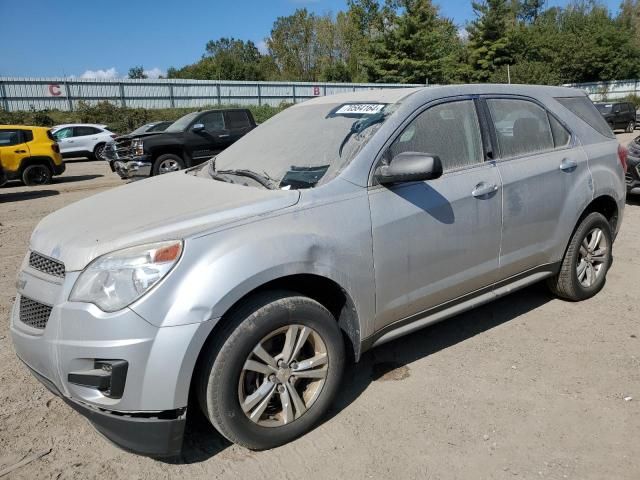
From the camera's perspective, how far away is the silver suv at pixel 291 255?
7.85ft

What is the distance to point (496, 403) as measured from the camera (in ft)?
10.4

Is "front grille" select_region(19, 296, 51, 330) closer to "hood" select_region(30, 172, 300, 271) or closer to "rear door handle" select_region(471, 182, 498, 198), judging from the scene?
"hood" select_region(30, 172, 300, 271)

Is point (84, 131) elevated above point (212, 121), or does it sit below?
above

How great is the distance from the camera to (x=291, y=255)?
267 centimetres

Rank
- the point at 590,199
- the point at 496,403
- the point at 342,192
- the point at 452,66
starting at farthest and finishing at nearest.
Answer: the point at 452,66 → the point at 590,199 → the point at 496,403 → the point at 342,192

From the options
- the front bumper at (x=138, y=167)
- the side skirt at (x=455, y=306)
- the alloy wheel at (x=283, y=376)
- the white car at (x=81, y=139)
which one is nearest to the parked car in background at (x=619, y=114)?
the front bumper at (x=138, y=167)

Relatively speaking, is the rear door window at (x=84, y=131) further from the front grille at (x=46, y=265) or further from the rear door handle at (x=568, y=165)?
the rear door handle at (x=568, y=165)

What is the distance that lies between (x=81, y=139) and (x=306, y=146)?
2107 centimetres

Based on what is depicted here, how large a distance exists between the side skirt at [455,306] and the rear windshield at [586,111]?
3.97 ft

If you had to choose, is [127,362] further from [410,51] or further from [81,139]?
[410,51]

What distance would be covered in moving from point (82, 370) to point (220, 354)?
60cm

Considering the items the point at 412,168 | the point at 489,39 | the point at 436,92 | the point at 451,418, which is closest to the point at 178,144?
the point at 436,92

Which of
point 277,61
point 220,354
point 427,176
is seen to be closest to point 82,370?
point 220,354

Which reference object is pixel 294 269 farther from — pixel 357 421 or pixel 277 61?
pixel 277 61
